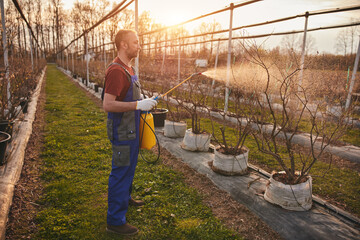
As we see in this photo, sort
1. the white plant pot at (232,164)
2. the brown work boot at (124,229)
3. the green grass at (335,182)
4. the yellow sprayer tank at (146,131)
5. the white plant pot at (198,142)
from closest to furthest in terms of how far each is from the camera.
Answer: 1. the brown work boot at (124,229)
2. the yellow sprayer tank at (146,131)
3. the green grass at (335,182)
4. the white plant pot at (232,164)
5. the white plant pot at (198,142)

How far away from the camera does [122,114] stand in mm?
2420

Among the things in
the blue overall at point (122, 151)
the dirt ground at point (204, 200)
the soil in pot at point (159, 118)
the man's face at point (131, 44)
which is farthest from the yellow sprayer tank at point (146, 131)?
the soil in pot at point (159, 118)

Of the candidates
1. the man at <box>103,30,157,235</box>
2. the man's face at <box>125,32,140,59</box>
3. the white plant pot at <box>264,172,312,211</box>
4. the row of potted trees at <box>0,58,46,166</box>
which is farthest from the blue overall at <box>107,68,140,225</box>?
the row of potted trees at <box>0,58,46,166</box>

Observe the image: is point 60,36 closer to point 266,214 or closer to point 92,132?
point 92,132

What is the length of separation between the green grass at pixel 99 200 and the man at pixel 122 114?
460 mm

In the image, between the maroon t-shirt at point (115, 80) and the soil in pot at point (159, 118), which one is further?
the soil in pot at point (159, 118)

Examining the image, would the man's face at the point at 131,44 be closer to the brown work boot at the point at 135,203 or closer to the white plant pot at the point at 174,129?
the brown work boot at the point at 135,203

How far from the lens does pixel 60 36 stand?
174 ft

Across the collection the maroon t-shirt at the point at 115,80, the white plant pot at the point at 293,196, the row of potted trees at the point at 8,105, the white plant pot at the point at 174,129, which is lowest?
the white plant pot at the point at 293,196

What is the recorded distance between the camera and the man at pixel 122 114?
232 centimetres

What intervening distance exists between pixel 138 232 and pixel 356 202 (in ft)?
9.87

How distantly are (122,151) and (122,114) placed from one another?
1.21ft

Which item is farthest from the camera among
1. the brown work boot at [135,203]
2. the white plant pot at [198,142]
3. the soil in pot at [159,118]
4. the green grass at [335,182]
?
the soil in pot at [159,118]

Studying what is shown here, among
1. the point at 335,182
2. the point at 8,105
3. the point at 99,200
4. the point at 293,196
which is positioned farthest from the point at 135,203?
the point at 8,105
